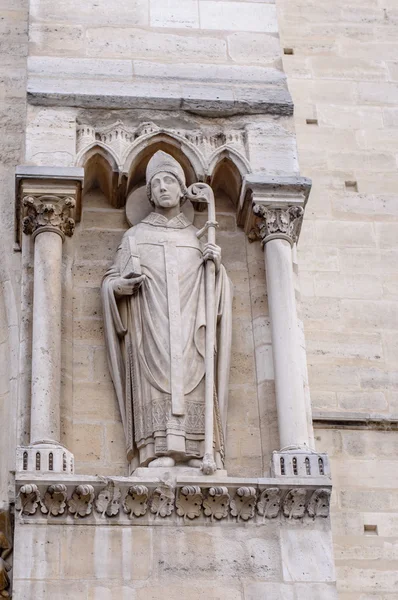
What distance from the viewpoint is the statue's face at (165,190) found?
8.95 m

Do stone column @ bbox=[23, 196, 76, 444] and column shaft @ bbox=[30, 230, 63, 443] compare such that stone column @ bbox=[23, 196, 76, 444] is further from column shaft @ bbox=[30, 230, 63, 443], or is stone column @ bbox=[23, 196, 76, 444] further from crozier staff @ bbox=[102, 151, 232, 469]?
crozier staff @ bbox=[102, 151, 232, 469]

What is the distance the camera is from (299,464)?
8039 mm

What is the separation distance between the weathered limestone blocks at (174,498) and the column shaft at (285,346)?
33 centimetres

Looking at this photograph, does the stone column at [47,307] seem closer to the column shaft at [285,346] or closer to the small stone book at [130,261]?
the small stone book at [130,261]

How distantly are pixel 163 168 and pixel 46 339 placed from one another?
1.37m

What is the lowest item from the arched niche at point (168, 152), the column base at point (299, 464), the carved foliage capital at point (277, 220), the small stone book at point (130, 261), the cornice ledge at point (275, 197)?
the column base at point (299, 464)

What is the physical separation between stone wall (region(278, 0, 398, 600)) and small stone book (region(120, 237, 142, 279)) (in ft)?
5.28

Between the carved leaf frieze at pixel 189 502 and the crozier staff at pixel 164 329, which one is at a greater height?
the crozier staff at pixel 164 329

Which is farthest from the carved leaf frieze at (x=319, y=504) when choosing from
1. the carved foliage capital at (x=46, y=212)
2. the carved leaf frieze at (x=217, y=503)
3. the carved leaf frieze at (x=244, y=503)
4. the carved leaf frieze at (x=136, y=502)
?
the carved foliage capital at (x=46, y=212)

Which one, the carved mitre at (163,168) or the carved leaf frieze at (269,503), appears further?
the carved mitre at (163,168)

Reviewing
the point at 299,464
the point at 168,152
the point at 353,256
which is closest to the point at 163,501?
the point at 299,464

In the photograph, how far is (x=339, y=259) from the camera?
10.2m

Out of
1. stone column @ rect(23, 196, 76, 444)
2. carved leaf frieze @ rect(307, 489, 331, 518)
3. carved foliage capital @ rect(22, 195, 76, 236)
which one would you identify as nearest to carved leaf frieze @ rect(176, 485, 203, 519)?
carved leaf frieze @ rect(307, 489, 331, 518)

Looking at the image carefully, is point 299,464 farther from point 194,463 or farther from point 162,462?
point 162,462
